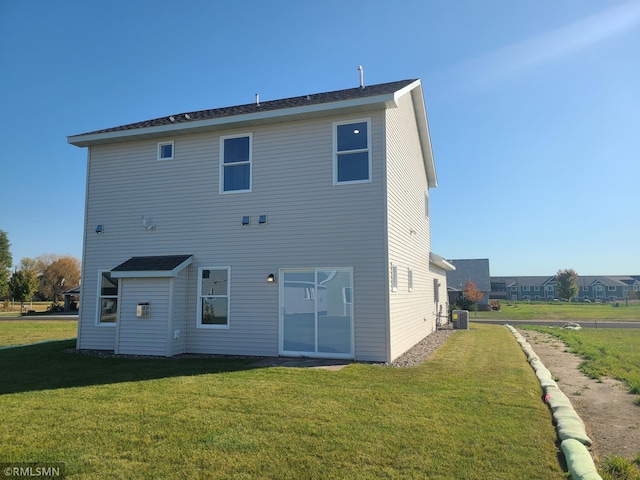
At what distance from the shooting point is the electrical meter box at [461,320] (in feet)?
62.1

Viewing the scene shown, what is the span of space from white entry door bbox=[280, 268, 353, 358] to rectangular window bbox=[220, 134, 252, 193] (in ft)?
8.60

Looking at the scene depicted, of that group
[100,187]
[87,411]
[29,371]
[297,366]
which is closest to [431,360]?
[297,366]

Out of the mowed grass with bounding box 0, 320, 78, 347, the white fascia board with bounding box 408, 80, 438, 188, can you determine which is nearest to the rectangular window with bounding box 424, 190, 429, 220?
the white fascia board with bounding box 408, 80, 438, 188

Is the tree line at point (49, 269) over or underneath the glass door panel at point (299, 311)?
over

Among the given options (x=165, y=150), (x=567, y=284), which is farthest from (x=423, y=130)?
(x=567, y=284)

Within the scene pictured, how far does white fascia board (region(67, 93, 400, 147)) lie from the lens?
933cm

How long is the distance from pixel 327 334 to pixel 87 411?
210 inches

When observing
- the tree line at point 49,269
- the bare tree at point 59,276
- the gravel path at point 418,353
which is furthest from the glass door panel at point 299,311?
the bare tree at point 59,276

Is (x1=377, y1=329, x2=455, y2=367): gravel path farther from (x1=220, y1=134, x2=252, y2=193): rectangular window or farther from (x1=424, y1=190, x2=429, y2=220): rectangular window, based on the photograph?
(x1=220, y1=134, x2=252, y2=193): rectangular window

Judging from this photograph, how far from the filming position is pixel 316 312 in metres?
9.76

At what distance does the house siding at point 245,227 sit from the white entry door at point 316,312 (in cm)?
22

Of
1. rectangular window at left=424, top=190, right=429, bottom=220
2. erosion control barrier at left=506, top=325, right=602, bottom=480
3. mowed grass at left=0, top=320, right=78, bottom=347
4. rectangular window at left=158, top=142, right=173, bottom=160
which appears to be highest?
rectangular window at left=158, top=142, right=173, bottom=160

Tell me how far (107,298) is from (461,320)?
14.7 meters

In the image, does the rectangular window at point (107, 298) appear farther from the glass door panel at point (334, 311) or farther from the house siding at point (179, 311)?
the glass door panel at point (334, 311)
